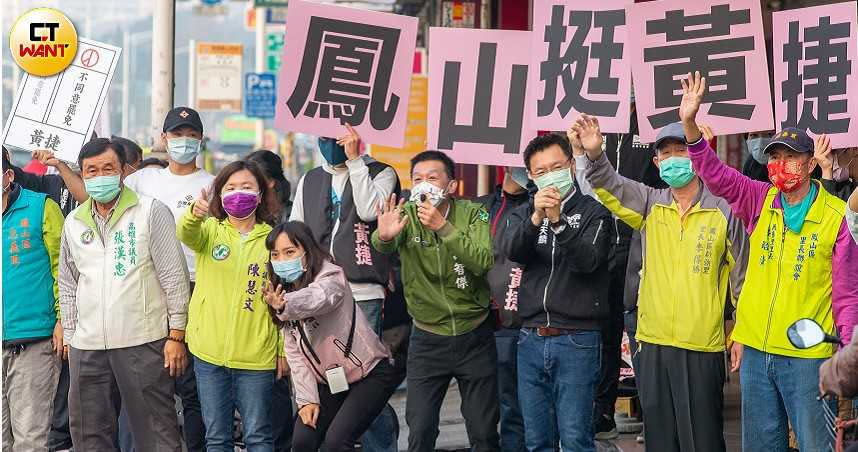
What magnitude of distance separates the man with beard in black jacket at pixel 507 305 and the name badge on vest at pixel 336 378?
3.58ft

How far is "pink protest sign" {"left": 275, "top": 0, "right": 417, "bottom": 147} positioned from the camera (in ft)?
26.0

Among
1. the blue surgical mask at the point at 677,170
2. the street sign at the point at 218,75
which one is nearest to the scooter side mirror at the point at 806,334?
the blue surgical mask at the point at 677,170

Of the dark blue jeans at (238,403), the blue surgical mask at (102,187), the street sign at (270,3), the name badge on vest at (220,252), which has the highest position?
the street sign at (270,3)

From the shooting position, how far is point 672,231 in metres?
6.78

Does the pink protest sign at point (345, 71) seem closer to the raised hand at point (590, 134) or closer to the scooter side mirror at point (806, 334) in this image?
the raised hand at point (590, 134)

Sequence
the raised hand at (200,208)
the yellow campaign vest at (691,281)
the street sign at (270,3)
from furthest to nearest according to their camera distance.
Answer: the street sign at (270,3) < the raised hand at (200,208) < the yellow campaign vest at (691,281)

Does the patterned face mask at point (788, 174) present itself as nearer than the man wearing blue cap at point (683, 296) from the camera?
Yes

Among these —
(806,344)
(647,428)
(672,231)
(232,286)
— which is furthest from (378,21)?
(806,344)

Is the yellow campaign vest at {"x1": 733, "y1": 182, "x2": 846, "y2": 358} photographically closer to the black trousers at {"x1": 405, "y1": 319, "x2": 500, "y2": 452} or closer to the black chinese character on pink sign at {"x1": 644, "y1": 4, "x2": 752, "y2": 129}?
the black chinese character on pink sign at {"x1": 644, "y1": 4, "x2": 752, "y2": 129}

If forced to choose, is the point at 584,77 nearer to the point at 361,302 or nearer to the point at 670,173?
the point at 670,173

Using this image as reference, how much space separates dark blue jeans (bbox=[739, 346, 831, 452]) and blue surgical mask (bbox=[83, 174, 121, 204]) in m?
3.65

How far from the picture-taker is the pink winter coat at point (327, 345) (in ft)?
23.2

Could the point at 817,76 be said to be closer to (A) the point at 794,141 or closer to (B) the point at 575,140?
(A) the point at 794,141

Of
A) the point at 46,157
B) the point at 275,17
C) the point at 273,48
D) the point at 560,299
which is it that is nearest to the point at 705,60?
the point at 560,299
